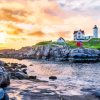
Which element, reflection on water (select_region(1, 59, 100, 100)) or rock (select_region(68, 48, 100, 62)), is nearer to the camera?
reflection on water (select_region(1, 59, 100, 100))

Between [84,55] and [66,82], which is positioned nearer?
[66,82]

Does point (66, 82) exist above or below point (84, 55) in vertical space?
below

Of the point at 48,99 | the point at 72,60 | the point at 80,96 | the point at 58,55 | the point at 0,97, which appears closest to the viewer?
the point at 0,97

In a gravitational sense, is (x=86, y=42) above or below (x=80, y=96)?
above

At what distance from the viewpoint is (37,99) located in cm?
3138

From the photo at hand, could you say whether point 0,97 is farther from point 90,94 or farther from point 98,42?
point 98,42

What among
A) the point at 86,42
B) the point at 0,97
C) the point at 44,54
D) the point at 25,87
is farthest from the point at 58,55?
the point at 0,97

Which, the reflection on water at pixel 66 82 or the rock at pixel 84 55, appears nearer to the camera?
the reflection on water at pixel 66 82

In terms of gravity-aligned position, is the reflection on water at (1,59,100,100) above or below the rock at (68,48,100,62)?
below

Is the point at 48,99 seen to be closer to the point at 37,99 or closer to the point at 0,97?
the point at 37,99

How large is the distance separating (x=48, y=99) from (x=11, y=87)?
31.4ft

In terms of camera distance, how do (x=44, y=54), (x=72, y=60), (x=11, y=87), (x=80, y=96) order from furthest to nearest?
1. (x=44, y=54)
2. (x=72, y=60)
3. (x=11, y=87)
4. (x=80, y=96)

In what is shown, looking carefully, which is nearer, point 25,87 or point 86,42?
point 25,87

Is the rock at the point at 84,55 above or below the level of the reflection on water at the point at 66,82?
above
